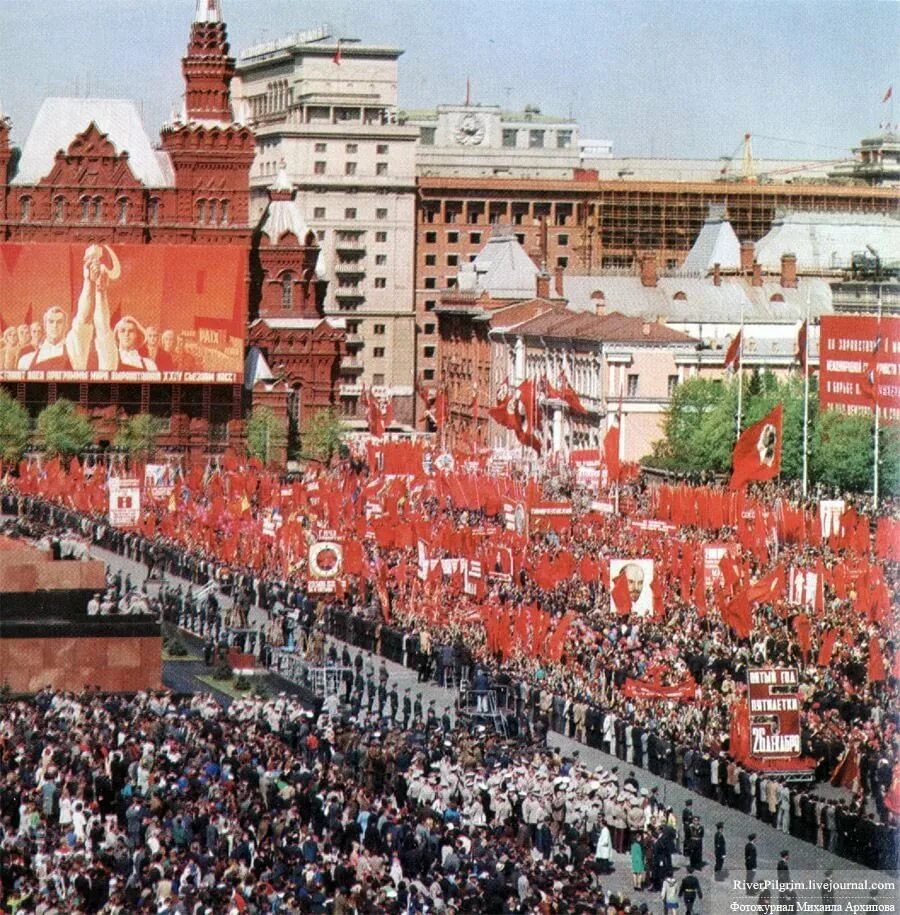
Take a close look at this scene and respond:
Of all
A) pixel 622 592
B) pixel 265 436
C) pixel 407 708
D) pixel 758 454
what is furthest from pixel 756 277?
pixel 407 708

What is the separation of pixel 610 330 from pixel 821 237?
98.8 feet

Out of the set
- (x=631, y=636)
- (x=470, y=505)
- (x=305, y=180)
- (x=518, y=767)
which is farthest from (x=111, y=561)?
(x=305, y=180)

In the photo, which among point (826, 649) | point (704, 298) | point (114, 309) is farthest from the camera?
point (704, 298)

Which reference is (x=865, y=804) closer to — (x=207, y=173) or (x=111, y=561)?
(x=111, y=561)

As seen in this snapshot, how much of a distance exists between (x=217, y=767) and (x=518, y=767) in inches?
159

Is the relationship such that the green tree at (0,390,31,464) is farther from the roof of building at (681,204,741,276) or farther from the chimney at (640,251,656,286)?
the roof of building at (681,204,741,276)

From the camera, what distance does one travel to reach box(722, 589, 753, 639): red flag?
175ft

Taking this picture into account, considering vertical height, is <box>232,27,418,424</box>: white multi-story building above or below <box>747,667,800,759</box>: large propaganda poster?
above

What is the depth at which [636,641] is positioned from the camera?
177ft

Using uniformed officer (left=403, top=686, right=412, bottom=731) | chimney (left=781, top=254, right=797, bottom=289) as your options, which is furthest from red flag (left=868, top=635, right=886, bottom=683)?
chimney (left=781, top=254, right=797, bottom=289)

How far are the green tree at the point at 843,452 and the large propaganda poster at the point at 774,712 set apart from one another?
45.9 meters

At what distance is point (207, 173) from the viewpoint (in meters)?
116

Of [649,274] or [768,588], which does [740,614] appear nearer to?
[768,588]

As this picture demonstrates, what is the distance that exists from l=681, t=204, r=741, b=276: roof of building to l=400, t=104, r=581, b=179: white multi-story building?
16049 millimetres
